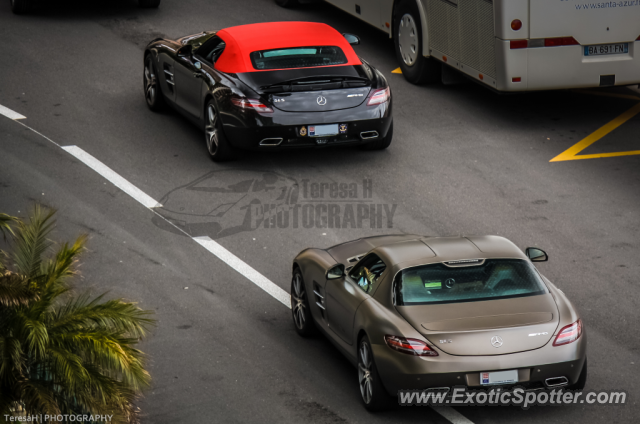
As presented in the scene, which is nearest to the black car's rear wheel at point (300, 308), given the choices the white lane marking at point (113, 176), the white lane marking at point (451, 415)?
the white lane marking at point (451, 415)

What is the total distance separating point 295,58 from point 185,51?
185 centimetres

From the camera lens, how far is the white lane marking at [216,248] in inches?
325

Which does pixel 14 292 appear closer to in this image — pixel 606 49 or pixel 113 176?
pixel 113 176

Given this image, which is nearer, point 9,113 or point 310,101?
point 310,101

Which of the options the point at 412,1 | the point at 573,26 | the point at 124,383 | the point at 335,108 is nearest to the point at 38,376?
the point at 124,383

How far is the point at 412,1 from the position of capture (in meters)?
17.2

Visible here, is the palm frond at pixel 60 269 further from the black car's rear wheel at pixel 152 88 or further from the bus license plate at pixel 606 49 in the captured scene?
the bus license plate at pixel 606 49

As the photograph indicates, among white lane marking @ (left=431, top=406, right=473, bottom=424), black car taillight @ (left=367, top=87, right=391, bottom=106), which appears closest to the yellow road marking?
black car taillight @ (left=367, top=87, right=391, bottom=106)

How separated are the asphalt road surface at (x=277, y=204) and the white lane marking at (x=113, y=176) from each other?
11cm

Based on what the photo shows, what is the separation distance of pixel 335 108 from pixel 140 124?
3.50 metres

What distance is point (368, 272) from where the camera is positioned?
344 inches

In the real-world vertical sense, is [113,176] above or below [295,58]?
below

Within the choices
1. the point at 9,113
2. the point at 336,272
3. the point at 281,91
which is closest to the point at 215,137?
the point at 281,91

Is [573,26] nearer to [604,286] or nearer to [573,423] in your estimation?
[604,286]
